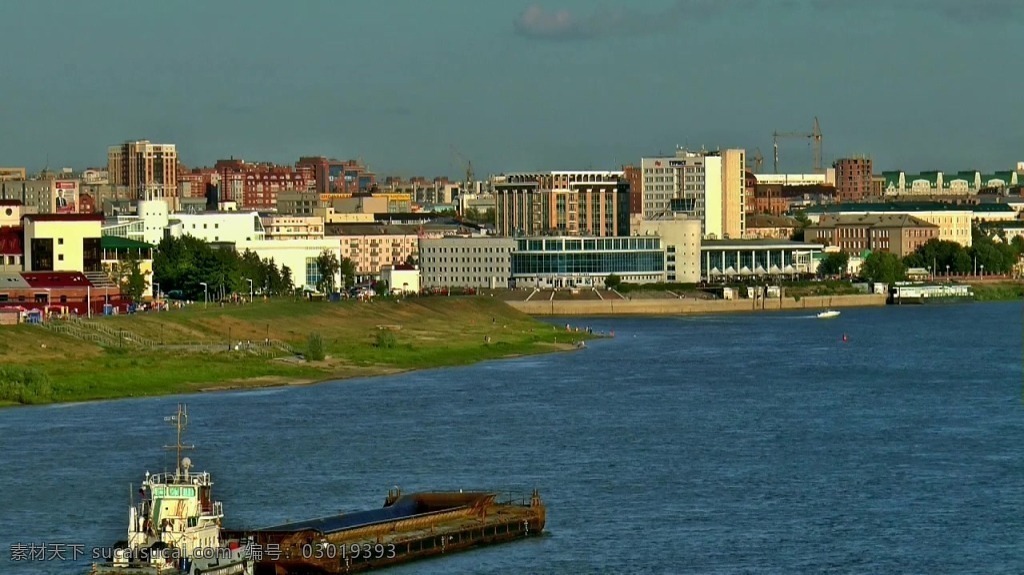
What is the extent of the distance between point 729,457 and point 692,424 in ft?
26.5

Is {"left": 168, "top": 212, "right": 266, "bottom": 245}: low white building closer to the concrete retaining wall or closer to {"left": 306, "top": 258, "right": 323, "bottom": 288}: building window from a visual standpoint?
{"left": 306, "top": 258, "right": 323, "bottom": 288}: building window

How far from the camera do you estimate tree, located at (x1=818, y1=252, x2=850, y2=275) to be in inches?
7008

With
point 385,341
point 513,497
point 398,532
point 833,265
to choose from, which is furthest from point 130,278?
point 833,265

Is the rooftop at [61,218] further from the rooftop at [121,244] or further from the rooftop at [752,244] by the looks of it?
the rooftop at [752,244]

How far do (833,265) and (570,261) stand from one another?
27.3 m

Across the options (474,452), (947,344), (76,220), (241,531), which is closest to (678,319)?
(947,344)

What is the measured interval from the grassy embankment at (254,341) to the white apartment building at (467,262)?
4254 cm

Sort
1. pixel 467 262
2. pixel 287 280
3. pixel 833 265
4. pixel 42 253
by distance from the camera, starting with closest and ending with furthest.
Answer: pixel 42 253, pixel 287 280, pixel 467 262, pixel 833 265

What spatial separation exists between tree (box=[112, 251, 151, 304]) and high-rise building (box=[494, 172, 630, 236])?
74.0 meters

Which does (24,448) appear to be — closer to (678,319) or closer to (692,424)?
(692,424)

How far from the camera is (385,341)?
89438mm

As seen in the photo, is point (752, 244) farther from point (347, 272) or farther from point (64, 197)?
point (64, 197)

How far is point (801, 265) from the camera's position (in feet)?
582

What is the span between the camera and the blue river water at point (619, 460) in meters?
38.9
